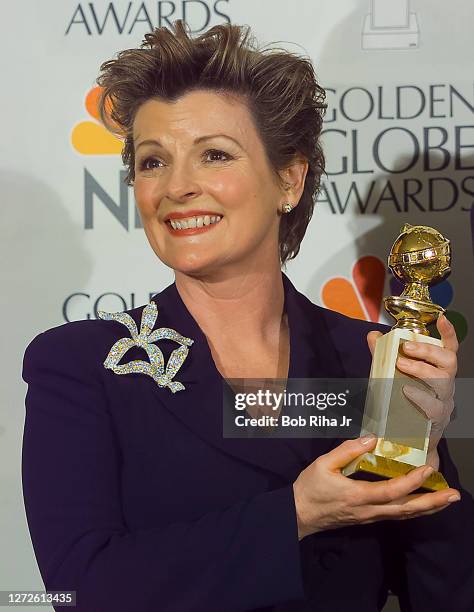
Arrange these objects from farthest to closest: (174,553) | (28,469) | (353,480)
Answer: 1. (28,469)
2. (174,553)
3. (353,480)

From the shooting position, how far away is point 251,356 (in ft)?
4.68

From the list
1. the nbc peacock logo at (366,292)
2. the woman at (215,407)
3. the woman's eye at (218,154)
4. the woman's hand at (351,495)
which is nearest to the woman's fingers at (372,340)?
the woman at (215,407)

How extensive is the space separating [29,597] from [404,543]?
2.59 ft

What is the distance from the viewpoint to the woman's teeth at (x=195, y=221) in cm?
138

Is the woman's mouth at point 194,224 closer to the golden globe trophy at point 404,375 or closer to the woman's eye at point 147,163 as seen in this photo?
the woman's eye at point 147,163

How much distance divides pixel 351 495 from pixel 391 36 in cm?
105

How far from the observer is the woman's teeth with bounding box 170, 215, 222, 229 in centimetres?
138

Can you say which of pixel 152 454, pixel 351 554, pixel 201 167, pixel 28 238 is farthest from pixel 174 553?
pixel 28 238

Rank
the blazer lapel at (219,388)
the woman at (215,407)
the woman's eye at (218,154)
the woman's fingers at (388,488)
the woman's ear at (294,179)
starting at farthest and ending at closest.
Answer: the woman's ear at (294,179)
the woman's eye at (218,154)
the blazer lapel at (219,388)
the woman at (215,407)
the woman's fingers at (388,488)

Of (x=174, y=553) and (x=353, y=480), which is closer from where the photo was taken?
(x=353, y=480)

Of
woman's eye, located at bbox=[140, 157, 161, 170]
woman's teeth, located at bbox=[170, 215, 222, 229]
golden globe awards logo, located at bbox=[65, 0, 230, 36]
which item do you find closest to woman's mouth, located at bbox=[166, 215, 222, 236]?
woman's teeth, located at bbox=[170, 215, 222, 229]

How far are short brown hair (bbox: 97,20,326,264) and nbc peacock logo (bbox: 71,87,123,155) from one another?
0.28 m

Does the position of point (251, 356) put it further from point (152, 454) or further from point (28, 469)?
point (28, 469)

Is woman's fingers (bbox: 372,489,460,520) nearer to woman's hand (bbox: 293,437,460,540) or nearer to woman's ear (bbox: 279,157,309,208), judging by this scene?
woman's hand (bbox: 293,437,460,540)
